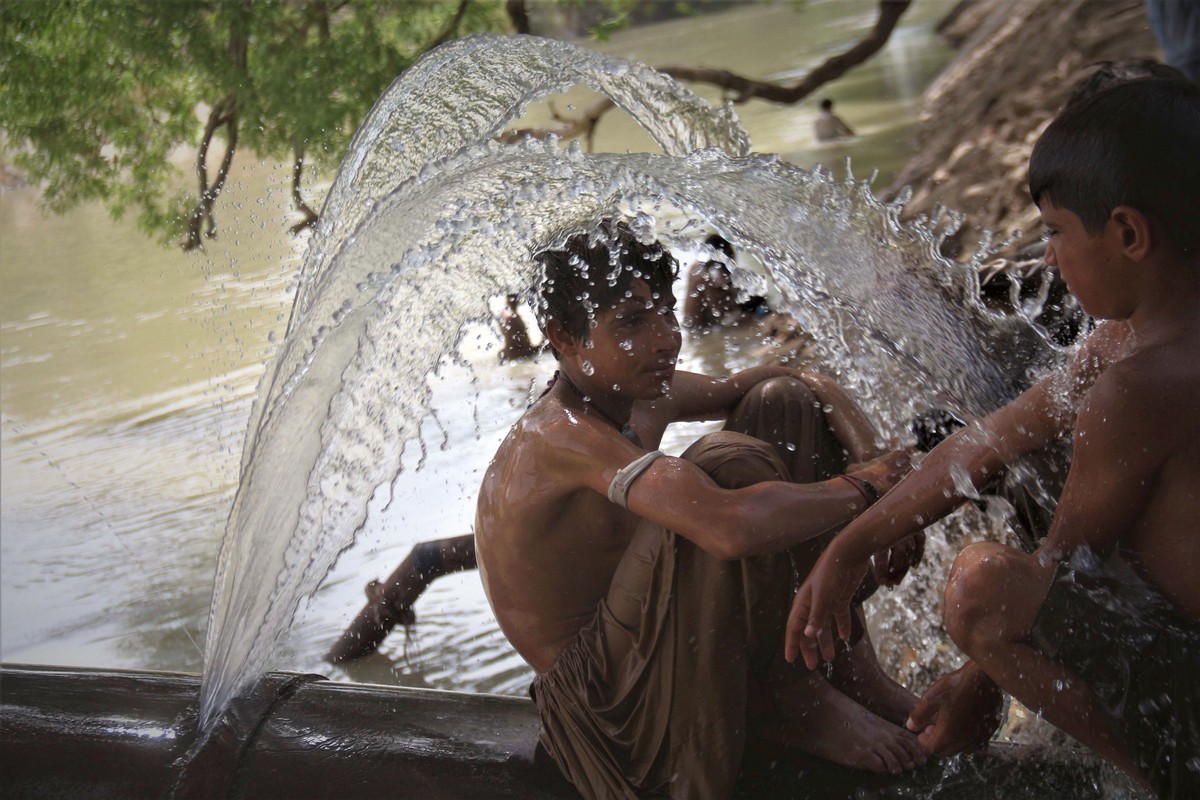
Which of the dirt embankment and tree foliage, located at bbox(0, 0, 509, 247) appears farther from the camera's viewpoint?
the dirt embankment

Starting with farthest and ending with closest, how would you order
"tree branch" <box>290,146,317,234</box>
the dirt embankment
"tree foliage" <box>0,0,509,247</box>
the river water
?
the dirt embankment, "tree foliage" <box>0,0,509,247</box>, "tree branch" <box>290,146,317,234</box>, the river water

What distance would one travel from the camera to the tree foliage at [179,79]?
697cm

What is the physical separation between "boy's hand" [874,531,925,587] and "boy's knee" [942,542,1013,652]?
285 millimetres

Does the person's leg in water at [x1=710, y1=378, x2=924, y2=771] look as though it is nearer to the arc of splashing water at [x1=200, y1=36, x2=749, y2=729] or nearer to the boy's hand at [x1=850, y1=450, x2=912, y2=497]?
the boy's hand at [x1=850, y1=450, x2=912, y2=497]

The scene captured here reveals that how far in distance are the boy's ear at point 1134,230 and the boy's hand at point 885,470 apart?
0.57 metres

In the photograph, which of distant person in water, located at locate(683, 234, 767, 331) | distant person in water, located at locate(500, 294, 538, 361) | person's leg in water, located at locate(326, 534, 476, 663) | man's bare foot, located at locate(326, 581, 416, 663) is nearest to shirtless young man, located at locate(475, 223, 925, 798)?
person's leg in water, located at locate(326, 534, 476, 663)

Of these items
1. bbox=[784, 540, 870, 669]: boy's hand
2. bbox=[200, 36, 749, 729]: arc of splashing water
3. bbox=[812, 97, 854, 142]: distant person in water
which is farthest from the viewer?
bbox=[812, 97, 854, 142]: distant person in water

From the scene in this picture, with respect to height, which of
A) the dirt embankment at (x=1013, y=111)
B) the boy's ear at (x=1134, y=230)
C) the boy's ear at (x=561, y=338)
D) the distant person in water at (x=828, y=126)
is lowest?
the distant person in water at (x=828, y=126)

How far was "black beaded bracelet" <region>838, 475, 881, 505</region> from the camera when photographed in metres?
2.29

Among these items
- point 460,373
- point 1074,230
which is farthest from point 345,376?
point 460,373

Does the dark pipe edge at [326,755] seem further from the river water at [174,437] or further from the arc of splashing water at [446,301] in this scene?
the river water at [174,437]

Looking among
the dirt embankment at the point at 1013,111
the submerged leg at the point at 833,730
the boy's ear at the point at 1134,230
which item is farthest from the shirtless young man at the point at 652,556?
the dirt embankment at the point at 1013,111

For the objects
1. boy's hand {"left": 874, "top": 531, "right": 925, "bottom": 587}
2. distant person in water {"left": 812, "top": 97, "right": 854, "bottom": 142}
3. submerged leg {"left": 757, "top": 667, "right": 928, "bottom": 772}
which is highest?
boy's hand {"left": 874, "top": 531, "right": 925, "bottom": 587}

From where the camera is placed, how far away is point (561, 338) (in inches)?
97.5
